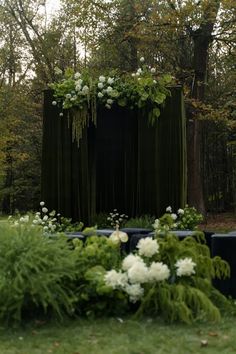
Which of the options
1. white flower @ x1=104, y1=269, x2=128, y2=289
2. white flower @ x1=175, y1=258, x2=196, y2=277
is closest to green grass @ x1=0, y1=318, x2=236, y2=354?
white flower @ x1=104, y1=269, x2=128, y2=289

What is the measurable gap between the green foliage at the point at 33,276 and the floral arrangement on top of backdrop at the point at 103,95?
4.85 meters

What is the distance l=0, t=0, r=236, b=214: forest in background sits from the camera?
16.7m

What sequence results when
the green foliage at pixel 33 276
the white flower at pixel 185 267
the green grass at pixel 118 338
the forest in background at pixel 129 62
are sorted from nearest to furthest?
the green grass at pixel 118 338, the green foliage at pixel 33 276, the white flower at pixel 185 267, the forest in background at pixel 129 62

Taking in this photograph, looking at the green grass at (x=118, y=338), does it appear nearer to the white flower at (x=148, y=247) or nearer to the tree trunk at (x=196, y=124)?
the white flower at (x=148, y=247)

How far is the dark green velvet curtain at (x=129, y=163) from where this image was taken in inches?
342

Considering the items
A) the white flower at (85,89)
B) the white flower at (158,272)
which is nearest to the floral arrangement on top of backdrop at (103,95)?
the white flower at (85,89)

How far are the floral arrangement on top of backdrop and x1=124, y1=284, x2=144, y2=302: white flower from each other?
202 inches

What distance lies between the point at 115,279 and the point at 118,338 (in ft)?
1.57

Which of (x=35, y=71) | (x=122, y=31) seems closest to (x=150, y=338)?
(x=122, y=31)

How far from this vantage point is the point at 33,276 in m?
3.72

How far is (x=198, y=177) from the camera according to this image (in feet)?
56.0

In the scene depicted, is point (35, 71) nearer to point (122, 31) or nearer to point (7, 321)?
point (122, 31)

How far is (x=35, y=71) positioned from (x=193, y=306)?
21.4 metres

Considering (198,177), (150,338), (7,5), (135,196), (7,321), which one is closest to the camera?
(150,338)
